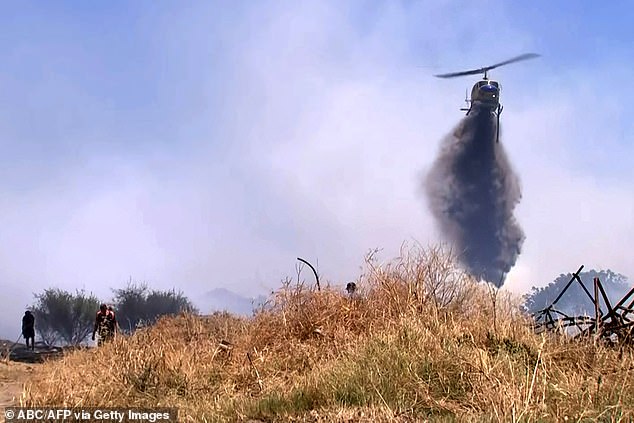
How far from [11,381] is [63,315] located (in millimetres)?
43326

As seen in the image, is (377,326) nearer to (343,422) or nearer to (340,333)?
(340,333)

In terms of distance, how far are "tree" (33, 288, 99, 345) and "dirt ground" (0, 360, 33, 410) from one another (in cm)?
3818

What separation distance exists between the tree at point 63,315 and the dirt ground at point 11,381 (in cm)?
3818

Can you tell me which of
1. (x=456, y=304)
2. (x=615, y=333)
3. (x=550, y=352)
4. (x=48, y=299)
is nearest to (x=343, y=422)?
(x=550, y=352)

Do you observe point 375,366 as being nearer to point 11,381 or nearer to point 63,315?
point 11,381

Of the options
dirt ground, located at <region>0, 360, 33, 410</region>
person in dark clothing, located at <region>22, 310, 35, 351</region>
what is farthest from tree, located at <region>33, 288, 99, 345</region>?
dirt ground, located at <region>0, 360, 33, 410</region>

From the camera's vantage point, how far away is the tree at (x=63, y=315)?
169 feet

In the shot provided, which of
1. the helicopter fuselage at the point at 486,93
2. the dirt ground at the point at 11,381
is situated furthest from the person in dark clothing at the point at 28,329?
the helicopter fuselage at the point at 486,93

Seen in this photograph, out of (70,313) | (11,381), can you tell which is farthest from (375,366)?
(70,313)

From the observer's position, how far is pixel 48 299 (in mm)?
52406

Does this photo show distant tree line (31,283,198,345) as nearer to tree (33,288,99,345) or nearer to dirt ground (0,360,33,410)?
tree (33,288,99,345)

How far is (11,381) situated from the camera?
11984 millimetres

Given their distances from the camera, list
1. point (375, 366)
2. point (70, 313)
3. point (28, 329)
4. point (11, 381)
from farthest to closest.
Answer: point (70, 313) → point (28, 329) → point (11, 381) → point (375, 366)

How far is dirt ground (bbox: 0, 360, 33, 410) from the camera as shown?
28.8ft
